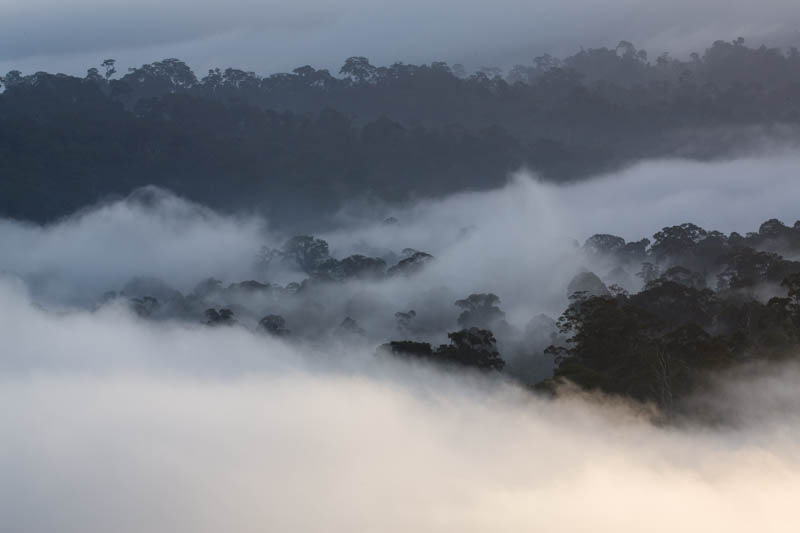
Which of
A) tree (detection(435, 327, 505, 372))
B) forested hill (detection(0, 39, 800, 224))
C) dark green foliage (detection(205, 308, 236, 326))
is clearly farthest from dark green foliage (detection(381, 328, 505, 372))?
forested hill (detection(0, 39, 800, 224))

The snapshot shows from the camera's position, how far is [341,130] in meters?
100

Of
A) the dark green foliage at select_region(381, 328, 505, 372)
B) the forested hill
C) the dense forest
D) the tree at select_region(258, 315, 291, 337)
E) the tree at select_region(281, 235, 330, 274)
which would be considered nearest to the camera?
the dense forest

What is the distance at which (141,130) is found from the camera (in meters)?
94.8

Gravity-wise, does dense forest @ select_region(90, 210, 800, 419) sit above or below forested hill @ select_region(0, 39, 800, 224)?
below

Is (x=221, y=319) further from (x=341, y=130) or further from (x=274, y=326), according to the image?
(x=341, y=130)

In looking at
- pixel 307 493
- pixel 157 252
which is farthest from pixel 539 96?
pixel 307 493

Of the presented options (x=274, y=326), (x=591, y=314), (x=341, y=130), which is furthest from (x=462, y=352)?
(x=341, y=130)

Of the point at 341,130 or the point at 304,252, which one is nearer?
the point at 304,252

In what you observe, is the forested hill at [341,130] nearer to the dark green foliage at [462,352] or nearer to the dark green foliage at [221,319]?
the dark green foliage at [221,319]

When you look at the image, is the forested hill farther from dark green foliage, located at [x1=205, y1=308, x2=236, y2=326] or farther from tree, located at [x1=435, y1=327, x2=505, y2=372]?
tree, located at [x1=435, y1=327, x2=505, y2=372]

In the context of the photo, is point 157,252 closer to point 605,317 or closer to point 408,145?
point 408,145

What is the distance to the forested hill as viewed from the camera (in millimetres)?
91062

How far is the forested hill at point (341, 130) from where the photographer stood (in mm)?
91062

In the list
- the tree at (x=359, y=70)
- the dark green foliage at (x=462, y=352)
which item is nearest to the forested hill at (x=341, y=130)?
the tree at (x=359, y=70)
